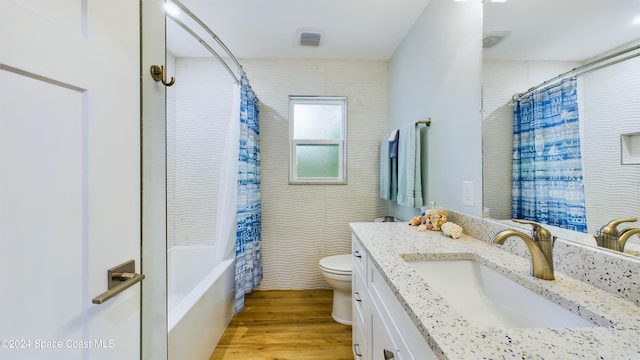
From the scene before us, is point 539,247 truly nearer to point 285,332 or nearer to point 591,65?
point 591,65

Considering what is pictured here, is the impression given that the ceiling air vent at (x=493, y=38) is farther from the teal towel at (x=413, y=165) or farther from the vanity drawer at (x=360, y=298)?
the vanity drawer at (x=360, y=298)

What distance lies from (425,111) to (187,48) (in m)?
2.18

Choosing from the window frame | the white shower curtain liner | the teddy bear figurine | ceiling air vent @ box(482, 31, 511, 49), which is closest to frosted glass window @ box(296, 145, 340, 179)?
the window frame

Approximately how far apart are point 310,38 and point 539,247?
83.3 inches

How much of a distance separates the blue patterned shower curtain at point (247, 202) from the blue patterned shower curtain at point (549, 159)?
1722mm

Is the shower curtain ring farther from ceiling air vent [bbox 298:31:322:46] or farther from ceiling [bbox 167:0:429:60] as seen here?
ceiling air vent [bbox 298:31:322:46]

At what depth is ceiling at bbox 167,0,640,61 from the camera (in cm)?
73

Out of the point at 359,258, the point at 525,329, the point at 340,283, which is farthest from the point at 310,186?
the point at 525,329

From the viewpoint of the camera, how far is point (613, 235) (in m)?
0.68

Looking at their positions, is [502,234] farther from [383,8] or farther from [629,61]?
[383,8]

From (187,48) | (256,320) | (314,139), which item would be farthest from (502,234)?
(187,48)

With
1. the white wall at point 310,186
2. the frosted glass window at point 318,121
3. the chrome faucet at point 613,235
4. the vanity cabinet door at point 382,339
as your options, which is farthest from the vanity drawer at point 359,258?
the frosted glass window at point 318,121
